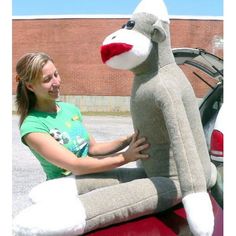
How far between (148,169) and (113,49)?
509mm

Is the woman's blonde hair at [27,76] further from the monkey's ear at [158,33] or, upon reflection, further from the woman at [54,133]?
the monkey's ear at [158,33]

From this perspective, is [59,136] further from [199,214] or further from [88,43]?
[88,43]

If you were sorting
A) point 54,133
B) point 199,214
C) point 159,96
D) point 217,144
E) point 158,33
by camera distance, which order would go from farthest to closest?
point 217,144 → point 54,133 → point 158,33 → point 159,96 → point 199,214

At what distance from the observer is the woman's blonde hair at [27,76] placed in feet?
7.00

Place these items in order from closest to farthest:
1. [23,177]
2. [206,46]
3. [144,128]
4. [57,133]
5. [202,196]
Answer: [202,196] → [144,128] → [57,133] → [23,177] → [206,46]

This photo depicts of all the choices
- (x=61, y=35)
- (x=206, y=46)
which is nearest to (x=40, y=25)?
(x=61, y=35)

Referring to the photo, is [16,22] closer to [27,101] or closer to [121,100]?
[121,100]

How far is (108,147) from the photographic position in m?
2.29

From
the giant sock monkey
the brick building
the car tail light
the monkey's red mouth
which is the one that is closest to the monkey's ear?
the giant sock monkey

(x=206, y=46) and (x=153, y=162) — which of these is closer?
(x=153, y=162)

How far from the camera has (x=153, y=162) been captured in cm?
195

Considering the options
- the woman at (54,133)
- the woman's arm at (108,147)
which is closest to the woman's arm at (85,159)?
the woman at (54,133)

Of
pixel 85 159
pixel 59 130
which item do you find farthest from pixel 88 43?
pixel 85 159

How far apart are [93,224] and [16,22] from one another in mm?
22816
